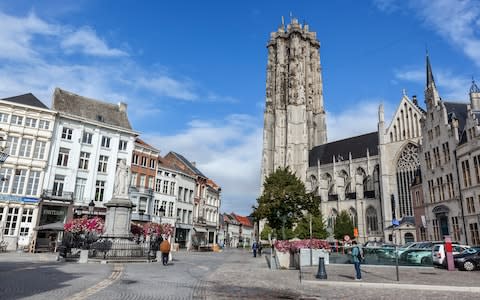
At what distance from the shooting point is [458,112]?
3559 centimetres

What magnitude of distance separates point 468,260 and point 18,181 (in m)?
35.4

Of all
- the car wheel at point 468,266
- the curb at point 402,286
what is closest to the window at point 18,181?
the curb at point 402,286

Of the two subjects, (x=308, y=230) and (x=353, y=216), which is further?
(x=353, y=216)

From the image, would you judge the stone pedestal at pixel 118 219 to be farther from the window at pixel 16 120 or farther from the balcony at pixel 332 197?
the balcony at pixel 332 197

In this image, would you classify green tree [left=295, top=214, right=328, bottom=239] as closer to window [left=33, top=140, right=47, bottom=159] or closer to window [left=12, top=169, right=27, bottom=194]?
window [left=33, top=140, right=47, bottom=159]

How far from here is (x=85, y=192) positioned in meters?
35.3

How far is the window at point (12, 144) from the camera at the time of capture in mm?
31656

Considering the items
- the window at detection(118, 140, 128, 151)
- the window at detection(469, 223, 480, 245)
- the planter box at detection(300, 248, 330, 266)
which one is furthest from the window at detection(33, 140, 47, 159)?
the window at detection(469, 223, 480, 245)

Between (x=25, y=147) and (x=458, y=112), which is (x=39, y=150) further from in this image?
(x=458, y=112)

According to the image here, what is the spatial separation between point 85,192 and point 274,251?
24.0 meters

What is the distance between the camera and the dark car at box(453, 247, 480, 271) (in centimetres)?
1847

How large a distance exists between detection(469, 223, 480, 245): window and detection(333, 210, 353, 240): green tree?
88.3ft

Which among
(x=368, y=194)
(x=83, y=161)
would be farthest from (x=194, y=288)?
(x=368, y=194)

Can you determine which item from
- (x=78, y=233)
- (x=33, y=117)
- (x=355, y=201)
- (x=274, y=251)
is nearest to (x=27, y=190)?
(x=33, y=117)
